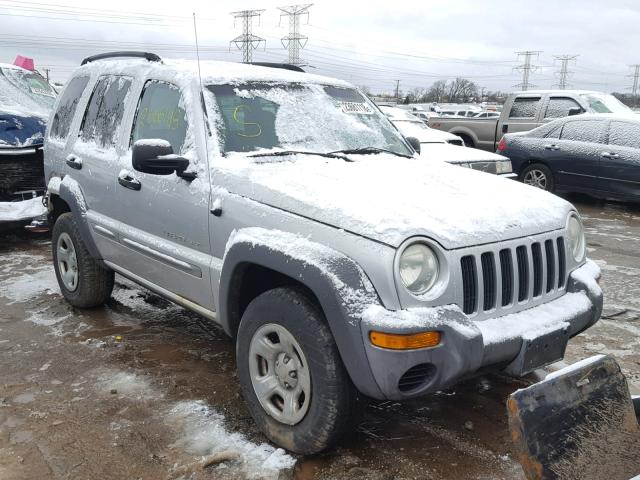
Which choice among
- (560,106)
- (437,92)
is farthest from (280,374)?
(437,92)

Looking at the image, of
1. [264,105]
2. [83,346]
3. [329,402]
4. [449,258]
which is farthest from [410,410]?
[83,346]

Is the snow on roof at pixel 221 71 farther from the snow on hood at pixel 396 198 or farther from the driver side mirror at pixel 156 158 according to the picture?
the snow on hood at pixel 396 198

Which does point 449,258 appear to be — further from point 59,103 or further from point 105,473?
point 59,103

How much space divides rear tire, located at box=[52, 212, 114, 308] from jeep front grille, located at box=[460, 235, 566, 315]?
3.10 metres

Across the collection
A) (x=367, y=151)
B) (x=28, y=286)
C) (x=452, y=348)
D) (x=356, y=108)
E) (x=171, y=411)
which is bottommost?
(x=28, y=286)

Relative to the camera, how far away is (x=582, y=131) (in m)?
10.4

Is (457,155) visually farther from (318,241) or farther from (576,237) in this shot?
(318,241)

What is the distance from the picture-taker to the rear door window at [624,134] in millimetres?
9641

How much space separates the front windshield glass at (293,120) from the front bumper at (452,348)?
1542 mm

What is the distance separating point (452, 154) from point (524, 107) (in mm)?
4609

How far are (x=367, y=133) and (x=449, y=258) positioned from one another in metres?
1.79

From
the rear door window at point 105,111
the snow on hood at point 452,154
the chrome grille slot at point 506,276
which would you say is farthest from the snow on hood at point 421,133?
the chrome grille slot at point 506,276

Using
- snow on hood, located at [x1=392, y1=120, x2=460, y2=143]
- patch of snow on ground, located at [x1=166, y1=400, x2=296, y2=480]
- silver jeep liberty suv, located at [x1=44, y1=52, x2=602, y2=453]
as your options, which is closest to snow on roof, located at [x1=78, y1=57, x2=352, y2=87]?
silver jeep liberty suv, located at [x1=44, y1=52, x2=602, y2=453]

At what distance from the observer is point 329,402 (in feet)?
9.00
